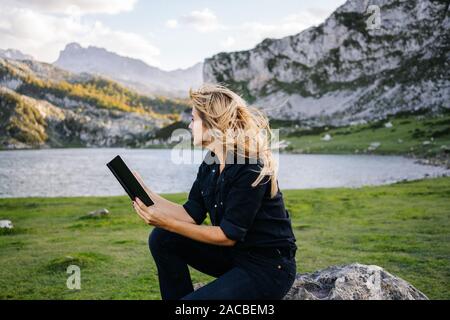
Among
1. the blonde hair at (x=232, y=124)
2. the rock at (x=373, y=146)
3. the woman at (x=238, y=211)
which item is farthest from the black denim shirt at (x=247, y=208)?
the rock at (x=373, y=146)

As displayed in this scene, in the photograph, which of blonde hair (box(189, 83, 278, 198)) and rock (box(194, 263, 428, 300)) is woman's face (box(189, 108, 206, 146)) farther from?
rock (box(194, 263, 428, 300))

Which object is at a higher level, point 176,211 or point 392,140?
point 392,140

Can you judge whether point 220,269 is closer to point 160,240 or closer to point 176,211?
point 160,240

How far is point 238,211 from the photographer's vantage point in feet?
17.1

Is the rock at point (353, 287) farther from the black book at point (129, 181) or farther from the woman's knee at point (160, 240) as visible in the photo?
the black book at point (129, 181)

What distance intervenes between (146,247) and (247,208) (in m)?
13.1

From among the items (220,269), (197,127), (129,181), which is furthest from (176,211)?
(197,127)

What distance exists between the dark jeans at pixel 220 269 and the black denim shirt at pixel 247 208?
0.22 m

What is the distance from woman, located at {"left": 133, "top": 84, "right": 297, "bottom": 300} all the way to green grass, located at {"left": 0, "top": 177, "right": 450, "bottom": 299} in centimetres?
630

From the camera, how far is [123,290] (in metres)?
11.8

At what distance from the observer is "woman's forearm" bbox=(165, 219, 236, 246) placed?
535 cm
